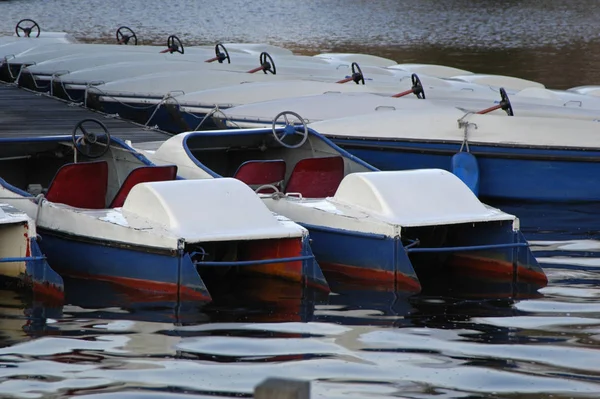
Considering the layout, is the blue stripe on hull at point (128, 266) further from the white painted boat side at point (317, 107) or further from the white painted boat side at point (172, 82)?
the white painted boat side at point (172, 82)

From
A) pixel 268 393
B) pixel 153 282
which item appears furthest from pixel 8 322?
pixel 268 393

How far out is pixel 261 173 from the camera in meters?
13.1

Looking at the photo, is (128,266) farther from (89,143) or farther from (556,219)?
(556,219)

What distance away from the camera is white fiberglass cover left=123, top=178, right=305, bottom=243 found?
1030 centimetres

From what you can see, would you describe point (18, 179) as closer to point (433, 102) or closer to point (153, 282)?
point (153, 282)

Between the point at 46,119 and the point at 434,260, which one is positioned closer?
the point at 434,260

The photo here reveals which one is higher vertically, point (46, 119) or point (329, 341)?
point (46, 119)

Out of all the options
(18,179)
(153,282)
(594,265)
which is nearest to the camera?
(153,282)

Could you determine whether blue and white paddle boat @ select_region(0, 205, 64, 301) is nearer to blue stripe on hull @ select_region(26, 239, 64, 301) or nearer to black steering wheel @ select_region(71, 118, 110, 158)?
blue stripe on hull @ select_region(26, 239, 64, 301)

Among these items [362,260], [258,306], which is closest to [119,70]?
[362,260]

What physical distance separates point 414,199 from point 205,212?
207cm

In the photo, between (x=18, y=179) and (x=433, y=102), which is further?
(x=433, y=102)

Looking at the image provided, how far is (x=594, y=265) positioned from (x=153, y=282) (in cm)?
469

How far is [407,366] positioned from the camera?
844 centimetres
